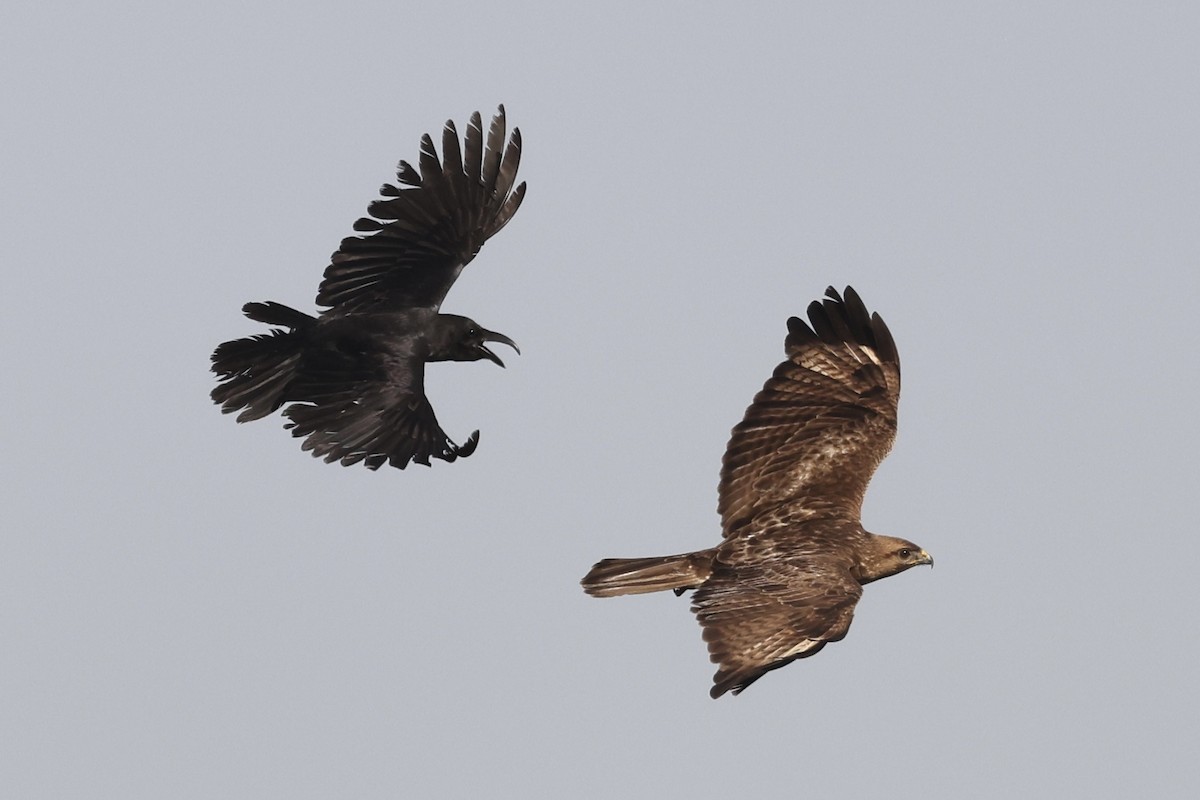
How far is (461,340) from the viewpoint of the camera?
56.4ft

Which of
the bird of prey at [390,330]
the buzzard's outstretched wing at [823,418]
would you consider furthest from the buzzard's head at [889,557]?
the bird of prey at [390,330]

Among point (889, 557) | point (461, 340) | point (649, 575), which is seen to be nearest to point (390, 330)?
point (461, 340)

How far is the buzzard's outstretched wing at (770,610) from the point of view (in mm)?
13469

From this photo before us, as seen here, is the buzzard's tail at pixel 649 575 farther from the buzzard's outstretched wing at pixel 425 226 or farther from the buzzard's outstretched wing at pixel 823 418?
the buzzard's outstretched wing at pixel 425 226

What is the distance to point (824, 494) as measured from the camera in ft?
50.8

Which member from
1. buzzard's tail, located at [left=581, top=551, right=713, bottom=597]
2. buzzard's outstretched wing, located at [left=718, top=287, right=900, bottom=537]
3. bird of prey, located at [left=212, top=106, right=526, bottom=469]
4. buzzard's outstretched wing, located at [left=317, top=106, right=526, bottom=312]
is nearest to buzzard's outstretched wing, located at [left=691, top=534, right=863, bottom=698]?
buzzard's tail, located at [left=581, top=551, right=713, bottom=597]

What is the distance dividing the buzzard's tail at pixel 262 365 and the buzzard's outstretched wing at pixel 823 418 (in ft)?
11.6

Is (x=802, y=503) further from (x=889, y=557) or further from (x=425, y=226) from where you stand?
(x=425, y=226)

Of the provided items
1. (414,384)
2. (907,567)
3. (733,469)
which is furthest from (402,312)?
(907,567)

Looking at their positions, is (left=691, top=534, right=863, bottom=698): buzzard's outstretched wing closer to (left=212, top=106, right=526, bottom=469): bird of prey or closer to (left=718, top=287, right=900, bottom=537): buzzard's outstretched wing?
(left=718, top=287, right=900, bottom=537): buzzard's outstretched wing

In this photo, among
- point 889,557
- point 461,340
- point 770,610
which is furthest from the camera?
point 461,340

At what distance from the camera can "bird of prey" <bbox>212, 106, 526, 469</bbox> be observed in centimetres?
1656

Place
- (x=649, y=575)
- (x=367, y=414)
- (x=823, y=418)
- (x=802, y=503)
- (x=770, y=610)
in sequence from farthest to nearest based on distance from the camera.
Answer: (x=367, y=414)
(x=823, y=418)
(x=802, y=503)
(x=649, y=575)
(x=770, y=610)

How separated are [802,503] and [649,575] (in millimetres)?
1312
